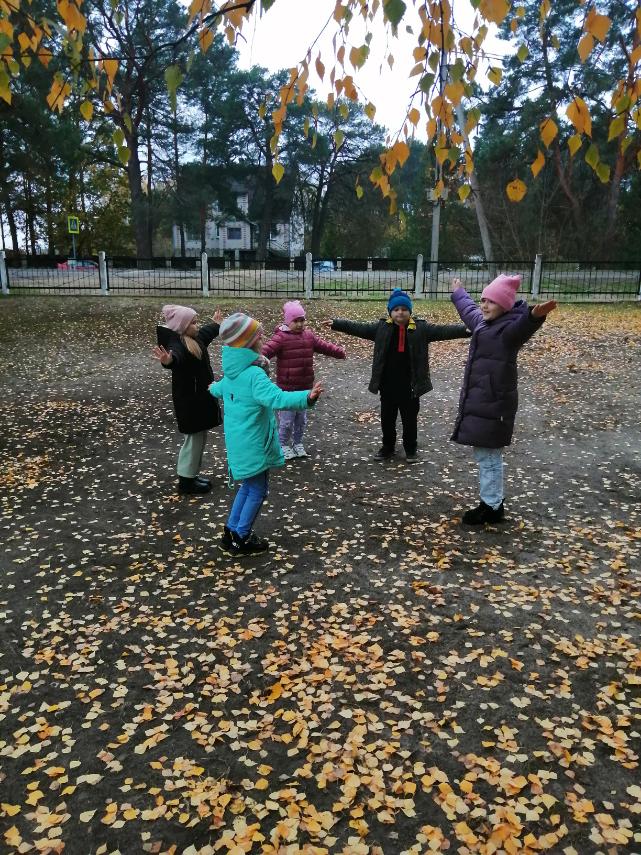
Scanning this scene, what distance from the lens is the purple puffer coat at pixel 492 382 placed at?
4.86 meters

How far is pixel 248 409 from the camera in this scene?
4.56 meters

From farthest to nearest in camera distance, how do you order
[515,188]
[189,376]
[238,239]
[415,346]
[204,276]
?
[238,239]
[204,276]
[415,346]
[189,376]
[515,188]

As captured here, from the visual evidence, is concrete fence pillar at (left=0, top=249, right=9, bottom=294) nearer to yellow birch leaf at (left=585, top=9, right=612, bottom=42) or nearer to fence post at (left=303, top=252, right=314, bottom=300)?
fence post at (left=303, top=252, right=314, bottom=300)

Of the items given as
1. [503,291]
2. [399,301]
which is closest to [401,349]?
[399,301]

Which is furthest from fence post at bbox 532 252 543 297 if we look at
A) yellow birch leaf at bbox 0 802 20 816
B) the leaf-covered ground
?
yellow birch leaf at bbox 0 802 20 816

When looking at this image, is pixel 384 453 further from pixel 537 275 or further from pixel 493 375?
pixel 537 275

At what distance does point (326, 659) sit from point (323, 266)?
1939 cm

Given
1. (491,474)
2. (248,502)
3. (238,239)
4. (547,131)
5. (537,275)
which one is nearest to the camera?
(547,131)

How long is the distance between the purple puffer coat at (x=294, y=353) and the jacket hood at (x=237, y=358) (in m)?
1.91

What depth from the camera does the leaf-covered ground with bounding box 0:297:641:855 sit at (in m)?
2.59

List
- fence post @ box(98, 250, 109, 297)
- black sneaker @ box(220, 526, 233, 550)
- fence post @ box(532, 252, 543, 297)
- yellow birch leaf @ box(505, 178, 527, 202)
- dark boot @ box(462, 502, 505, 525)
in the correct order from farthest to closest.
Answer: fence post @ box(98, 250, 109, 297), fence post @ box(532, 252, 543, 297), dark boot @ box(462, 502, 505, 525), black sneaker @ box(220, 526, 233, 550), yellow birch leaf @ box(505, 178, 527, 202)

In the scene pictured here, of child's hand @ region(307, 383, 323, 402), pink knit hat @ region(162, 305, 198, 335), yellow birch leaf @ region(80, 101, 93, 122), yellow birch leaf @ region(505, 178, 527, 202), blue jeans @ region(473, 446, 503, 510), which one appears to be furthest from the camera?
pink knit hat @ region(162, 305, 198, 335)

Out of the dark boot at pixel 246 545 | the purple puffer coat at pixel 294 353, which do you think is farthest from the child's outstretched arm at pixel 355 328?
the dark boot at pixel 246 545

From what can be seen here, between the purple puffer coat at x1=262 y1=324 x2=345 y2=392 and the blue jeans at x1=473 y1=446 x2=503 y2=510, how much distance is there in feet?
6.69
